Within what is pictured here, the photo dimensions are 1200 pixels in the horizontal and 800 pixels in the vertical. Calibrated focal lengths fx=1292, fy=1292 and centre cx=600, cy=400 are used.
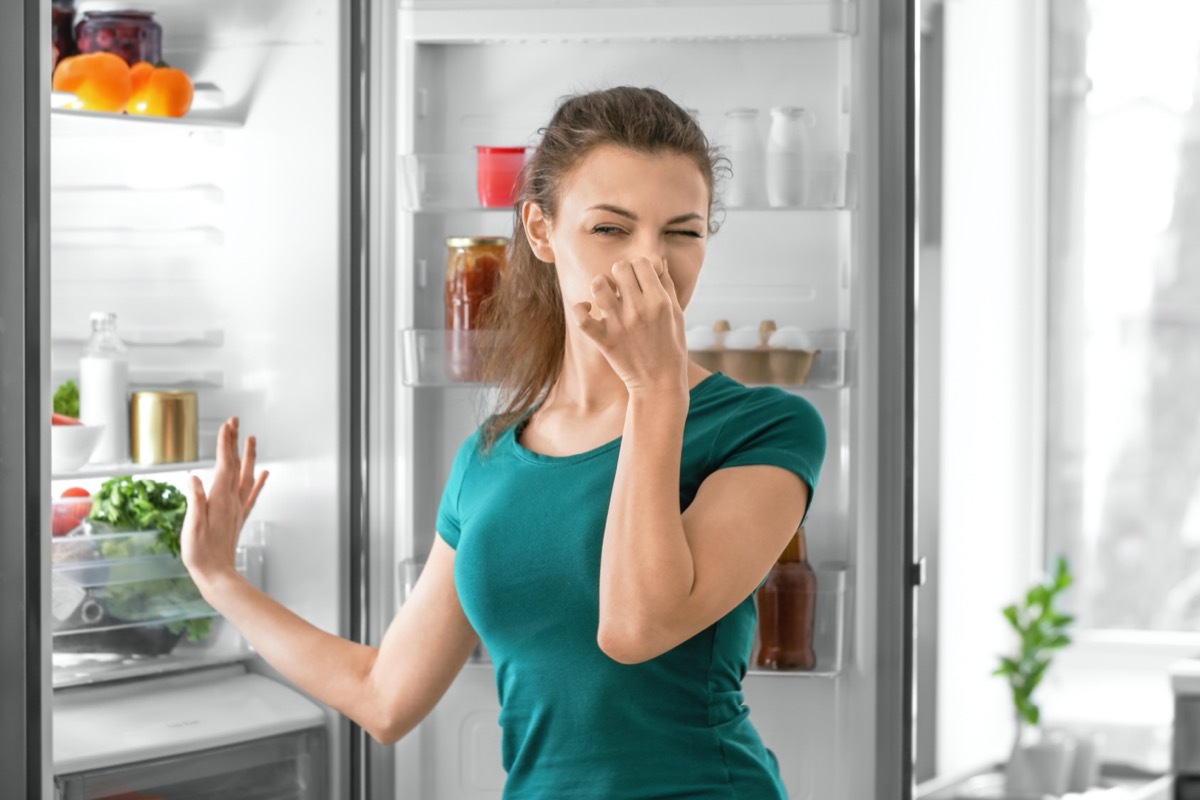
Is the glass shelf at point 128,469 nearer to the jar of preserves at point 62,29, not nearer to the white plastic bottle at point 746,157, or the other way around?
the jar of preserves at point 62,29

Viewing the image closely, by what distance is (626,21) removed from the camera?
5.68 ft

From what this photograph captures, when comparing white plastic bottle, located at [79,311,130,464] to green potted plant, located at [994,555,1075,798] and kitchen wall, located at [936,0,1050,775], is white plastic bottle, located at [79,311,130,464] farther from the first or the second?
green potted plant, located at [994,555,1075,798]

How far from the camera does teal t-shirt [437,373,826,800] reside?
102 centimetres

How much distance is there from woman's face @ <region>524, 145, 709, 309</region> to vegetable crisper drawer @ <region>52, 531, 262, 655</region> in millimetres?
1012

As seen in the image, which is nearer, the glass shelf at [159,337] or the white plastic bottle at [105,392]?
the white plastic bottle at [105,392]

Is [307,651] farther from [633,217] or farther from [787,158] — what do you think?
[787,158]

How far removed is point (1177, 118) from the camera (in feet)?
10.2

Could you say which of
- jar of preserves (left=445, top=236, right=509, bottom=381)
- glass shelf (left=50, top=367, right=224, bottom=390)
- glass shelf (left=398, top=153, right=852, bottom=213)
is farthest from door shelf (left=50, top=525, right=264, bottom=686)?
glass shelf (left=398, top=153, right=852, bottom=213)

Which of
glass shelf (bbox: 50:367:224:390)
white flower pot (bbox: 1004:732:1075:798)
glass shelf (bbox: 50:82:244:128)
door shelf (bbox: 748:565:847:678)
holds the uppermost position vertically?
glass shelf (bbox: 50:82:244:128)

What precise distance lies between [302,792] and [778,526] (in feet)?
3.67

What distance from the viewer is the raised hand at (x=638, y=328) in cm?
91

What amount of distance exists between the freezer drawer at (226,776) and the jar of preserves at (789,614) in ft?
2.15

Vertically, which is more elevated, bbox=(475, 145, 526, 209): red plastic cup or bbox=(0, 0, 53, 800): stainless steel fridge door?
bbox=(475, 145, 526, 209): red plastic cup

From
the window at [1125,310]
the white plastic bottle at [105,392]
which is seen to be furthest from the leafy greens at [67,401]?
the window at [1125,310]
